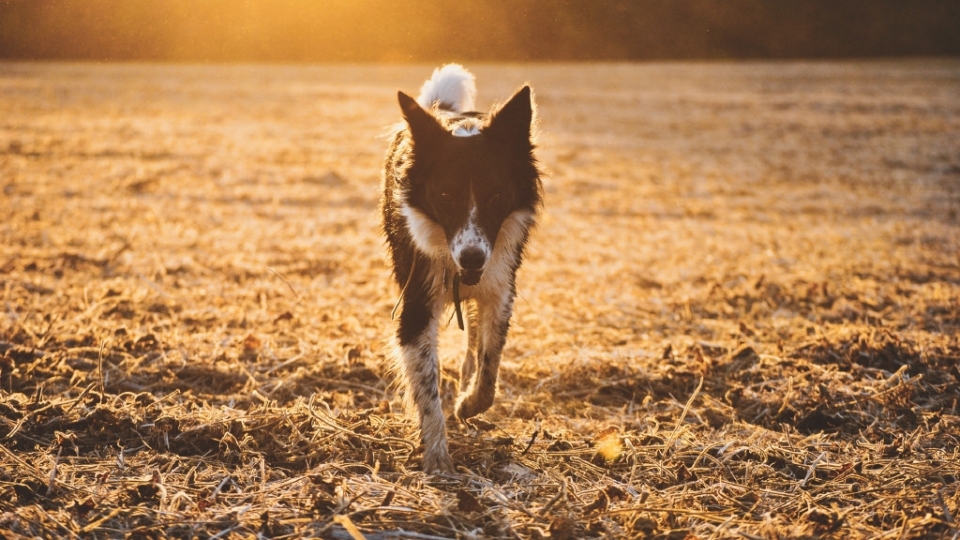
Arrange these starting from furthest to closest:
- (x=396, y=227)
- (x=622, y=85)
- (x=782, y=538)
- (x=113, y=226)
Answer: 1. (x=622, y=85)
2. (x=113, y=226)
3. (x=396, y=227)
4. (x=782, y=538)

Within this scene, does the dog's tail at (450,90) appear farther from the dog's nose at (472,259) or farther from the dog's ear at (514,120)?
the dog's nose at (472,259)

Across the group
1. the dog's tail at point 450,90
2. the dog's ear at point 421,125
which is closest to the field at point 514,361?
the dog's tail at point 450,90

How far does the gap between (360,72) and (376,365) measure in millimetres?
32240

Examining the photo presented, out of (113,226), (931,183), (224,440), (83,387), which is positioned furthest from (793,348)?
(931,183)

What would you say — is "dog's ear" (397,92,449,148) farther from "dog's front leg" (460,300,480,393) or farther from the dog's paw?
the dog's paw

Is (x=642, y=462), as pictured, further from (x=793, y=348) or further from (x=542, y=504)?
(x=793, y=348)

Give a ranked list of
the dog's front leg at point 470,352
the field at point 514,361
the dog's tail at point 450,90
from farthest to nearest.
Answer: the dog's tail at point 450,90
the dog's front leg at point 470,352
the field at point 514,361

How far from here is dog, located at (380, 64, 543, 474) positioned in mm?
4348

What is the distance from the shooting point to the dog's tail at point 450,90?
609cm

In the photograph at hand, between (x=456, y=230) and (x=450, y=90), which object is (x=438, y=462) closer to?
(x=456, y=230)

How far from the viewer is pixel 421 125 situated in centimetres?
447

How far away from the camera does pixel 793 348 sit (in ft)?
20.1

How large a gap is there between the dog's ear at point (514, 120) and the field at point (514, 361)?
167 cm

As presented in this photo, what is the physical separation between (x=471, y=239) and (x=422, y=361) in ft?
2.73
